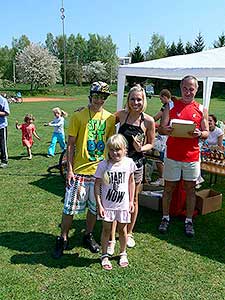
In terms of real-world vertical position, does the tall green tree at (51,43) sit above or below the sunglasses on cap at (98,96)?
above

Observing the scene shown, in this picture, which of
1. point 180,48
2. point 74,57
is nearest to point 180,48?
A: point 180,48

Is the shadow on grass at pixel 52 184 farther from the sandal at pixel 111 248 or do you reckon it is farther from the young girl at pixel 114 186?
the young girl at pixel 114 186

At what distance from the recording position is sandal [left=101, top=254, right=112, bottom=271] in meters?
3.29

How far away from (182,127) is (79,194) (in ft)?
4.04

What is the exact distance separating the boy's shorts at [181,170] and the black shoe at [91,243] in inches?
40.8

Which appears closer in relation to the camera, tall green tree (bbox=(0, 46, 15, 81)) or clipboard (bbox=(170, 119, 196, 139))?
clipboard (bbox=(170, 119, 196, 139))

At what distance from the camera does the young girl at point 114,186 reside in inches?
123

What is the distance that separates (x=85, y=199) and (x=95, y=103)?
90cm

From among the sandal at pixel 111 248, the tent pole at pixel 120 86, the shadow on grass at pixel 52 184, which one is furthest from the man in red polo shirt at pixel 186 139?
the tent pole at pixel 120 86

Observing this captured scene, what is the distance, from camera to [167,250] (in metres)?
3.72

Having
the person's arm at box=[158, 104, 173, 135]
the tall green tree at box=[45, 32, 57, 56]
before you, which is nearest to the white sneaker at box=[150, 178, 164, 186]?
the person's arm at box=[158, 104, 173, 135]

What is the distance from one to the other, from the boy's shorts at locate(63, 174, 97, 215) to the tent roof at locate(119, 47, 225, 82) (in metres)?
2.62

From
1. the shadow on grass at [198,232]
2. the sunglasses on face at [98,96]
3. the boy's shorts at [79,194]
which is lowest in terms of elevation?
the shadow on grass at [198,232]

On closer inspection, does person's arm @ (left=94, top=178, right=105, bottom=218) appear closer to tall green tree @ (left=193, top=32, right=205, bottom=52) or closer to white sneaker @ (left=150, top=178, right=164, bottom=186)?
white sneaker @ (left=150, top=178, right=164, bottom=186)
